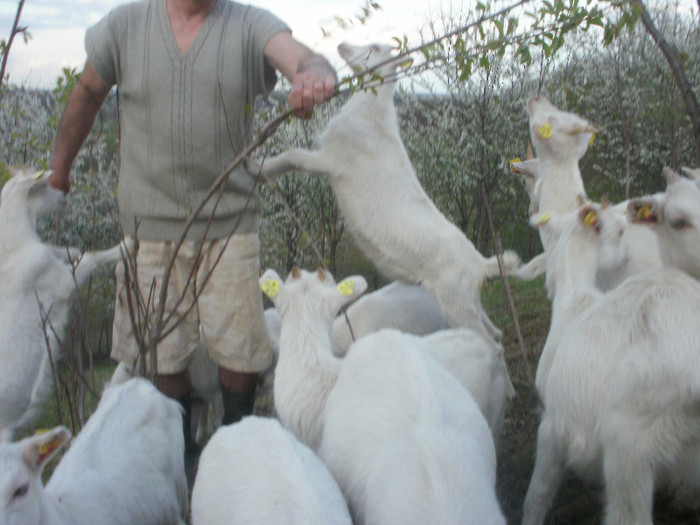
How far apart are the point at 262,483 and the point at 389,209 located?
279 centimetres

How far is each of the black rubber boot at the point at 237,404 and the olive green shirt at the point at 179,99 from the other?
2.95ft

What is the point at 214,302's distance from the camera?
4.02m

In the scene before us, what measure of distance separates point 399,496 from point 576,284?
1.70 meters

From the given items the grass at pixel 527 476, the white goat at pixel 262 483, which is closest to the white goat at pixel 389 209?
the grass at pixel 527 476

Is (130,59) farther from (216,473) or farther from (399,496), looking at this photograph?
(399,496)

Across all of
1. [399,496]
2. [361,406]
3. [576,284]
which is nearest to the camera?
[399,496]

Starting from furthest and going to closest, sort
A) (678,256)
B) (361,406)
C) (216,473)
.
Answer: (678,256) → (361,406) → (216,473)

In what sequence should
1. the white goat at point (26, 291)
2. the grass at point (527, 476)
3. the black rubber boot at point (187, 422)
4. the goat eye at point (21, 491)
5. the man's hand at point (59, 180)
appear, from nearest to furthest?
the goat eye at point (21, 491) → the grass at point (527, 476) → the man's hand at point (59, 180) → the black rubber boot at point (187, 422) → the white goat at point (26, 291)

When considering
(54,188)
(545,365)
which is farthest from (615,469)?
(54,188)

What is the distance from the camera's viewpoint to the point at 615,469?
9.61ft

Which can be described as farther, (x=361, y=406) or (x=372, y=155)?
(x=372, y=155)

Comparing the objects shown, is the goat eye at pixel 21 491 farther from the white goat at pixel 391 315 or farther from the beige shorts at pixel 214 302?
the white goat at pixel 391 315

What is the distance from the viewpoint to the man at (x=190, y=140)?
12.3 ft

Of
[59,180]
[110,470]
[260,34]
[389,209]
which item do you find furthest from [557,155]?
[110,470]
